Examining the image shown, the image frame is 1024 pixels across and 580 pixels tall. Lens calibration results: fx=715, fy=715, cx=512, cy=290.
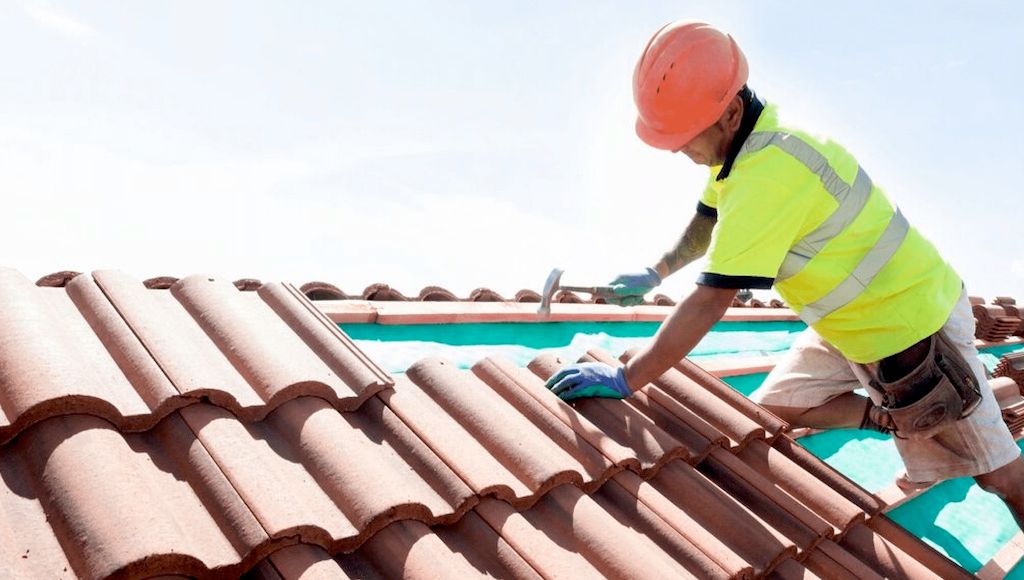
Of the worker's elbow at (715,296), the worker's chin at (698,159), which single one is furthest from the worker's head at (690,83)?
the worker's elbow at (715,296)

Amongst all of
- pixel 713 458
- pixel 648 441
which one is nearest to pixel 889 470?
pixel 713 458

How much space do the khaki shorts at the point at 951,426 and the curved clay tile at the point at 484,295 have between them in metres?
1.82

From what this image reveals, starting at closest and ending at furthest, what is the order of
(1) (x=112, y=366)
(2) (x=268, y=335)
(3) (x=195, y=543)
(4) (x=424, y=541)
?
(3) (x=195, y=543), (4) (x=424, y=541), (1) (x=112, y=366), (2) (x=268, y=335)

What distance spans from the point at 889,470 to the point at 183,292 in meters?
3.67

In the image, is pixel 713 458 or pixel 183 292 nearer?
pixel 183 292

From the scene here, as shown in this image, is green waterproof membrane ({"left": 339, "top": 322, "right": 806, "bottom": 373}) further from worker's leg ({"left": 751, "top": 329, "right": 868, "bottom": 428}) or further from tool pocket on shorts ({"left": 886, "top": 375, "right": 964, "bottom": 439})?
tool pocket on shorts ({"left": 886, "top": 375, "right": 964, "bottom": 439})

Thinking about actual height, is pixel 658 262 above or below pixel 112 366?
below

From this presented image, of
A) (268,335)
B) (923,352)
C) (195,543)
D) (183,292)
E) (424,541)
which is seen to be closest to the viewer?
(195,543)

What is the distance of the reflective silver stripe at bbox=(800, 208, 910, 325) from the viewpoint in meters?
2.94

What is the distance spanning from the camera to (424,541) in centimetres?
181

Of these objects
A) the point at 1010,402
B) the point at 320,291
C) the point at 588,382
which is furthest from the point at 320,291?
the point at 1010,402

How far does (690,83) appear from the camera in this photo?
2773 mm

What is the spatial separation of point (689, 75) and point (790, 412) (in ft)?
6.34

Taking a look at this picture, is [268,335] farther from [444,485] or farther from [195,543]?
[195,543]
